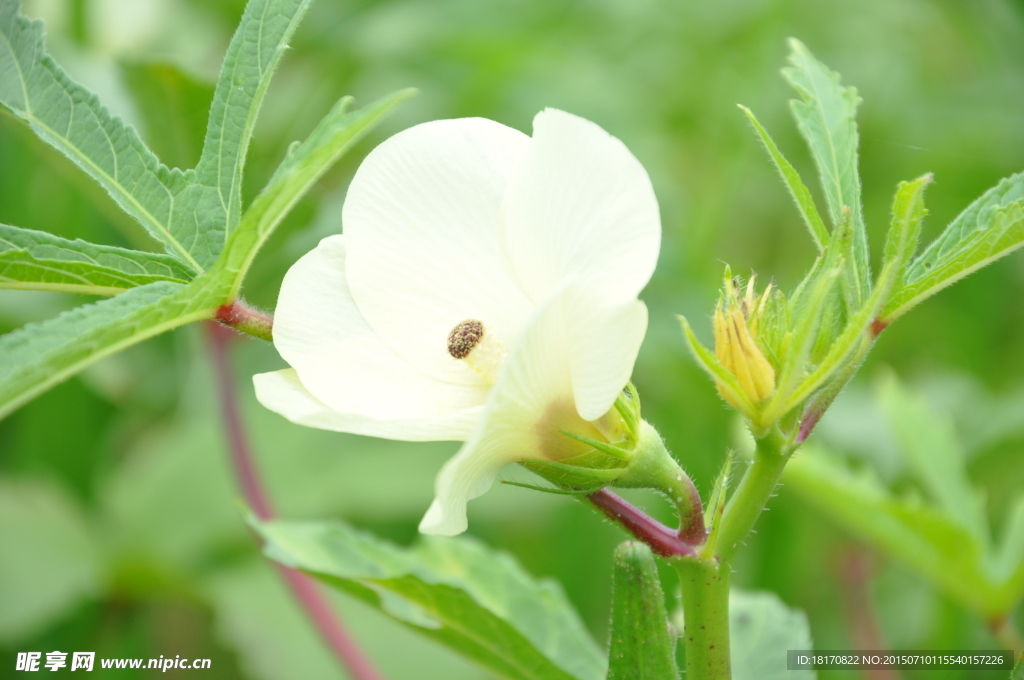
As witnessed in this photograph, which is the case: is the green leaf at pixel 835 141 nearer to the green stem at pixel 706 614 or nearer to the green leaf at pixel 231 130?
the green stem at pixel 706 614

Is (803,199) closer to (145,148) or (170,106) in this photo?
(145,148)

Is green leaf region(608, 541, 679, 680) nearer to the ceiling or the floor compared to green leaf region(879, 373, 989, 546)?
nearer to the ceiling

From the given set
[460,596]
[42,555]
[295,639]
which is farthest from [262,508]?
[460,596]

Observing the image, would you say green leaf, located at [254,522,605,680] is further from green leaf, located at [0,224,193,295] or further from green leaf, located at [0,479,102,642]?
green leaf, located at [0,479,102,642]

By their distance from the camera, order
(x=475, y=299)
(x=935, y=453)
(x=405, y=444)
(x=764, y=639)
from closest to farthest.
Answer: (x=475, y=299)
(x=764, y=639)
(x=935, y=453)
(x=405, y=444)

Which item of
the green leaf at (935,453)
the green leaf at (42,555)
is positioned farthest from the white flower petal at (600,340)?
the green leaf at (42,555)

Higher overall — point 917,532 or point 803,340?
point 803,340

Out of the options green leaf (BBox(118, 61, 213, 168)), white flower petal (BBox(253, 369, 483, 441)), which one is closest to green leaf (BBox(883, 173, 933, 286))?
white flower petal (BBox(253, 369, 483, 441))
